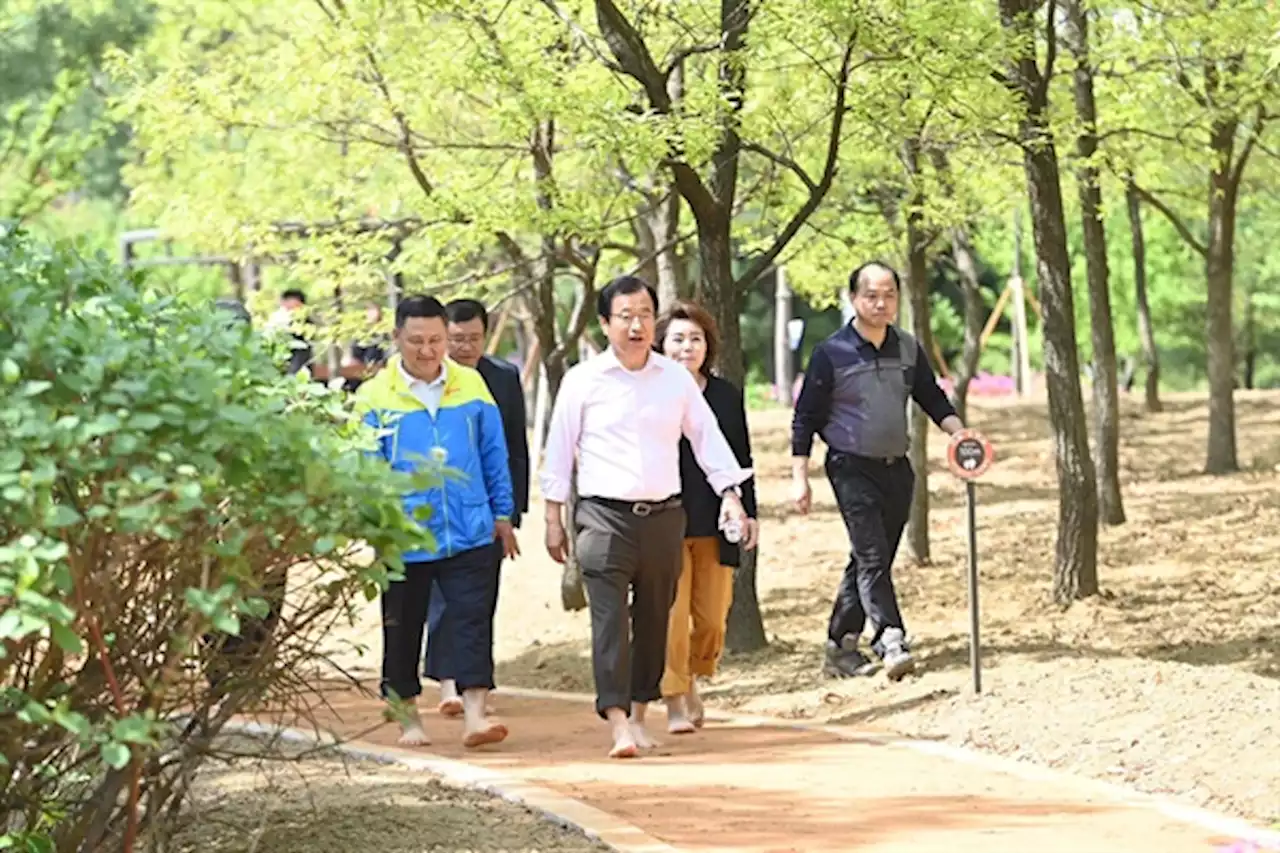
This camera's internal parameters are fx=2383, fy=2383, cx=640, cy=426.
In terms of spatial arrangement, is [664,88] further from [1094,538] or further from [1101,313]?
[1101,313]

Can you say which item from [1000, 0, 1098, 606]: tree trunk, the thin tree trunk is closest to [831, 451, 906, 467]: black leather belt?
[1000, 0, 1098, 606]: tree trunk

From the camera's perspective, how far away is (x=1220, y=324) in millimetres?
22141

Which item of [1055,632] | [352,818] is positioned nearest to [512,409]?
[1055,632]

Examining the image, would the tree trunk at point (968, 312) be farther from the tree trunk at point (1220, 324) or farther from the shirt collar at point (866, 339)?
the shirt collar at point (866, 339)

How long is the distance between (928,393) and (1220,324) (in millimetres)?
11372

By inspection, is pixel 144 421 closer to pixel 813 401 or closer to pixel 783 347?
pixel 813 401

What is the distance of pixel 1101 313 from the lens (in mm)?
18578

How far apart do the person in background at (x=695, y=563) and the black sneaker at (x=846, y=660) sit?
1.22 metres

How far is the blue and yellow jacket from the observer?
389 inches

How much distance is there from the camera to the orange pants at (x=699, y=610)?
1059cm

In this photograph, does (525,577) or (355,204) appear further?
(525,577)

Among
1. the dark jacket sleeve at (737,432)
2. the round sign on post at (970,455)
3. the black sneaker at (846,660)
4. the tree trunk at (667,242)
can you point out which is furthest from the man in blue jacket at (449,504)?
the tree trunk at (667,242)

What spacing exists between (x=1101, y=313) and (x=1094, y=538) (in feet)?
15.9

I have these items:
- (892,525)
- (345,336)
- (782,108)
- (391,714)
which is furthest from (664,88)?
(391,714)
